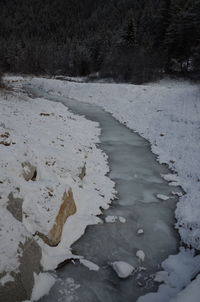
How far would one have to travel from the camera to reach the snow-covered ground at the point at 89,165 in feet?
22.9

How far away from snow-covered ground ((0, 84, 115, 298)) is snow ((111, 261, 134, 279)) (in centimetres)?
121

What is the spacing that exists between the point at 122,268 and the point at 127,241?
1.16 metres

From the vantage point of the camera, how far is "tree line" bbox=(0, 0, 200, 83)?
3850 centimetres

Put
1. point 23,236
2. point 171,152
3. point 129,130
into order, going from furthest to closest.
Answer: point 129,130
point 171,152
point 23,236

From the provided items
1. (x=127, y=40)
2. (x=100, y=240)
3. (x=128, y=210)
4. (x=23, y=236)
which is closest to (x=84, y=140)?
(x=128, y=210)

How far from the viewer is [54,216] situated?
7.39m

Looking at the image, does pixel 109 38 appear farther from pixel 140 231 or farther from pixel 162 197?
pixel 140 231

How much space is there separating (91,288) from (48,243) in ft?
5.18

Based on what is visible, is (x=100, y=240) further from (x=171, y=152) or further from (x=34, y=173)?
(x=171, y=152)

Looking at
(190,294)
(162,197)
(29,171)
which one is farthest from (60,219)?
(162,197)

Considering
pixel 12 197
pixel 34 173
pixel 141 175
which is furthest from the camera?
pixel 141 175

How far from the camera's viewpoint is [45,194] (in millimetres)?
7898

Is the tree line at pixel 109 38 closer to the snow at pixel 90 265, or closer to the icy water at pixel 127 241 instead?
the icy water at pixel 127 241

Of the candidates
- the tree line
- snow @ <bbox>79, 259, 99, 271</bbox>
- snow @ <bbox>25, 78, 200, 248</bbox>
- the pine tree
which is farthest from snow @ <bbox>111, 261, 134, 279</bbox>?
the pine tree
